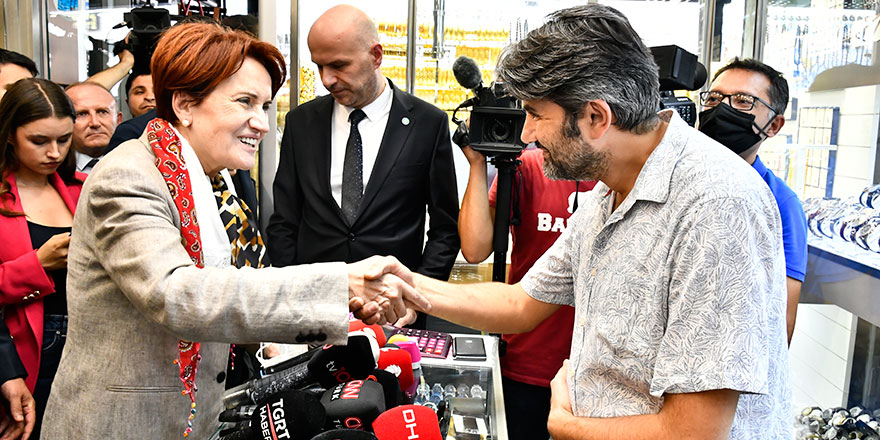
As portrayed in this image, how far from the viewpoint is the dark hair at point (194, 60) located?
1.65 meters

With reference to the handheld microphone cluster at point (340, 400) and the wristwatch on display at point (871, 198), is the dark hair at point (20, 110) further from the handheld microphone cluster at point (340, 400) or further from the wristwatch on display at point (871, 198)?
the wristwatch on display at point (871, 198)

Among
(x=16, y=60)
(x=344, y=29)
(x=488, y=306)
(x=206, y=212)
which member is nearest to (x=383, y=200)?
(x=344, y=29)

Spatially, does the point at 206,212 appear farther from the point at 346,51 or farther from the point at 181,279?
the point at 346,51

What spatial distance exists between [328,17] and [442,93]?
2.75 m

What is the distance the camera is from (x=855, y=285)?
2.26m

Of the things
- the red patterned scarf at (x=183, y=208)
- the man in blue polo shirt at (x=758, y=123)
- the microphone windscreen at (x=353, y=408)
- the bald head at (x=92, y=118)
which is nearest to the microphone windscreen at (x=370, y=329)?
the microphone windscreen at (x=353, y=408)

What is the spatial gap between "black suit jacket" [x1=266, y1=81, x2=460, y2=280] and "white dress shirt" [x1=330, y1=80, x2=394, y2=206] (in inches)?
1.5

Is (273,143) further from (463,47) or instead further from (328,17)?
(463,47)

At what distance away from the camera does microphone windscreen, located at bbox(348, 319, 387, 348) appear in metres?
1.90

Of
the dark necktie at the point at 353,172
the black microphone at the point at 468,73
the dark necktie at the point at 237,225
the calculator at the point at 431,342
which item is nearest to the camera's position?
the dark necktie at the point at 237,225

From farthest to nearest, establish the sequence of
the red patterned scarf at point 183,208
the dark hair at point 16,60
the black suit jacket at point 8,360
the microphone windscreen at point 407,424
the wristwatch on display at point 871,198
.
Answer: the dark hair at point 16,60
the wristwatch on display at point 871,198
the black suit jacket at point 8,360
the red patterned scarf at point 183,208
the microphone windscreen at point 407,424

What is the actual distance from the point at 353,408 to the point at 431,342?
72 centimetres

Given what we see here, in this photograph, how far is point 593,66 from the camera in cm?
132

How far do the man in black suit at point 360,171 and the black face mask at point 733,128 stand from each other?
3.66ft
